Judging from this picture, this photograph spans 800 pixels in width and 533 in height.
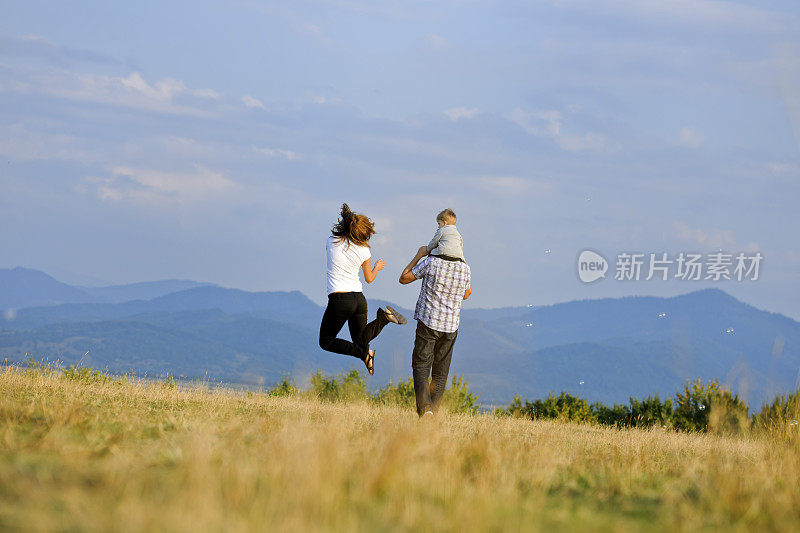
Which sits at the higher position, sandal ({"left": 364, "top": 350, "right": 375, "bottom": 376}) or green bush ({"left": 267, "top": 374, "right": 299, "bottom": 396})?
sandal ({"left": 364, "top": 350, "right": 375, "bottom": 376})

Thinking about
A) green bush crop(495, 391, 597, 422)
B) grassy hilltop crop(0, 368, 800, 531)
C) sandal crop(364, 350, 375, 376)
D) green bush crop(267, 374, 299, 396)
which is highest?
sandal crop(364, 350, 375, 376)

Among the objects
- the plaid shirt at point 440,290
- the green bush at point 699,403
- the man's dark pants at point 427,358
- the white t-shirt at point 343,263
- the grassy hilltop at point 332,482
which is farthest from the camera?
the green bush at point 699,403

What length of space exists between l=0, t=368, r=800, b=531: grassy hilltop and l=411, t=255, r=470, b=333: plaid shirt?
110 inches

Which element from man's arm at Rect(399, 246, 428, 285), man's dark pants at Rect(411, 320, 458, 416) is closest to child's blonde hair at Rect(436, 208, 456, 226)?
man's arm at Rect(399, 246, 428, 285)

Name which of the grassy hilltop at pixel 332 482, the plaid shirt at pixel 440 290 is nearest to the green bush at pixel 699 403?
→ the plaid shirt at pixel 440 290

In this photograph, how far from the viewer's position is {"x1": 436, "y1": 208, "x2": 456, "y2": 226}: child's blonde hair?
10617 mm

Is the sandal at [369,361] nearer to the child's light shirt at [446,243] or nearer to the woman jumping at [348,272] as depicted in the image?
the woman jumping at [348,272]

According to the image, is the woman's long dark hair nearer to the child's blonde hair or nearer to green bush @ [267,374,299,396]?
the child's blonde hair

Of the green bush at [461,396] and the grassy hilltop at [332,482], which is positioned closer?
the grassy hilltop at [332,482]

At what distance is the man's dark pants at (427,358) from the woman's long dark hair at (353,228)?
1.43 m

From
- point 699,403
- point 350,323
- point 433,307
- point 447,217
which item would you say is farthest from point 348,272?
point 699,403

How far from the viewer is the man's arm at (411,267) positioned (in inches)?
418

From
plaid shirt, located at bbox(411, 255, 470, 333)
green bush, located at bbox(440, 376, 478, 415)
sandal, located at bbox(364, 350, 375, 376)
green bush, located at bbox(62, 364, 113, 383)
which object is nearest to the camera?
plaid shirt, located at bbox(411, 255, 470, 333)

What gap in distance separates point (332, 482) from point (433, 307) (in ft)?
19.2
